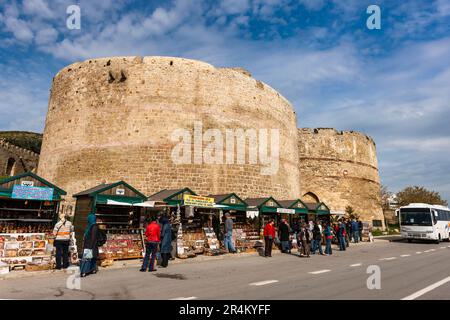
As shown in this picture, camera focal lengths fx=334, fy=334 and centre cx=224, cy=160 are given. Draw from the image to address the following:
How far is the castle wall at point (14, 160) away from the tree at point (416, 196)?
45356mm

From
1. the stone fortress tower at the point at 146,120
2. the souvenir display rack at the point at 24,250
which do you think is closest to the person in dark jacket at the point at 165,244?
the souvenir display rack at the point at 24,250

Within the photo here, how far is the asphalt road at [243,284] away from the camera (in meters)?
5.83

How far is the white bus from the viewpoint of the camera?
2000 cm

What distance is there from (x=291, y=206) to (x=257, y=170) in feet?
14.8

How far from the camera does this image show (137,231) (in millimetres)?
11500

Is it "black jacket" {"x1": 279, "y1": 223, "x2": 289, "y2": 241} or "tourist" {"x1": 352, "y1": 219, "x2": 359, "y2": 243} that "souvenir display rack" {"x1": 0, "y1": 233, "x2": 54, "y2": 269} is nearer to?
"black jacket" {"x1": 279, "y1": 223, "x2": 289, "y2": 241}

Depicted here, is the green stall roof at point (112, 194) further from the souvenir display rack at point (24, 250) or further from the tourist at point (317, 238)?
the tourist at point (317, 238)

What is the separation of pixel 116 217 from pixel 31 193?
3172 mm

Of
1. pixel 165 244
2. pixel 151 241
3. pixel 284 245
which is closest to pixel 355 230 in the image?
pixel 284 245

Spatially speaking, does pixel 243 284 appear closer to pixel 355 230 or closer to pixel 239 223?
pixel 239 223

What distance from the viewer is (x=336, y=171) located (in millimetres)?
33188
